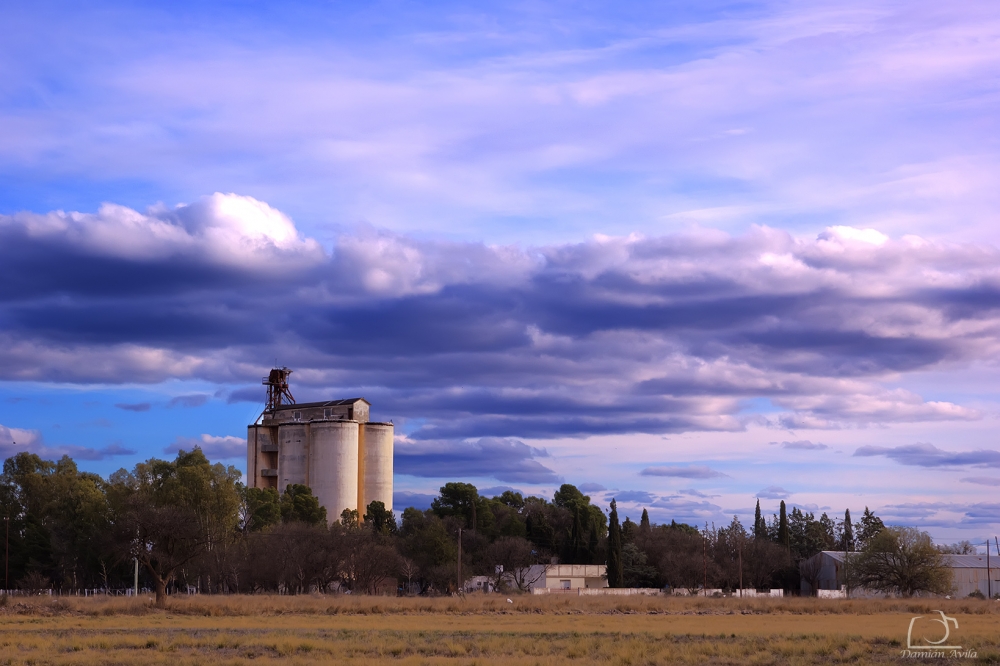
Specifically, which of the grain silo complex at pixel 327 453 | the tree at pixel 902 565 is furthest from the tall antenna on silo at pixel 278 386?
the tree at pixel 902 565

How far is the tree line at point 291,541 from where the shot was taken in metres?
86.8

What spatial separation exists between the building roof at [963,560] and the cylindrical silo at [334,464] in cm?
5333

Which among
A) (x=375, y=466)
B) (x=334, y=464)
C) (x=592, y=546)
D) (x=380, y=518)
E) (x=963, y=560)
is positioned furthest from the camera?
(x=375, y=466)

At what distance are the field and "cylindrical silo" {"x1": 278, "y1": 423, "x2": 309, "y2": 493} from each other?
48.7m

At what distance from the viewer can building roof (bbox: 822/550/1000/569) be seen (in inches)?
4382

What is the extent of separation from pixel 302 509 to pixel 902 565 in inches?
2323

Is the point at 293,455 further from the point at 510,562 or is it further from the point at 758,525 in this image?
the point at 758,525

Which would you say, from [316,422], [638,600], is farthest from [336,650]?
[316,422]

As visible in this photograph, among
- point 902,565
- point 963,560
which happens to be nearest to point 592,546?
point 902,565

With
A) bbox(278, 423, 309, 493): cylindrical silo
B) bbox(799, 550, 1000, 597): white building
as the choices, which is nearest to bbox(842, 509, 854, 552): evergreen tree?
bbox(799, 550, 1000, 597): white building

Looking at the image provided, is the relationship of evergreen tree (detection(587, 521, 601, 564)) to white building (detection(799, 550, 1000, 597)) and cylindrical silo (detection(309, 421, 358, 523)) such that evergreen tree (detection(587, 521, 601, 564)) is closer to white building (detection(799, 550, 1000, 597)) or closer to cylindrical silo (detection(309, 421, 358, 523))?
white building (detection(799, 550, 1000, 597))

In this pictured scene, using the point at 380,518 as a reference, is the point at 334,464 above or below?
above

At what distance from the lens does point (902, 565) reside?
94.7 meters

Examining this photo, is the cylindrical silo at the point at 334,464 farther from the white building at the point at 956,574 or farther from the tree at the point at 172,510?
the white building at the point at 956,574
